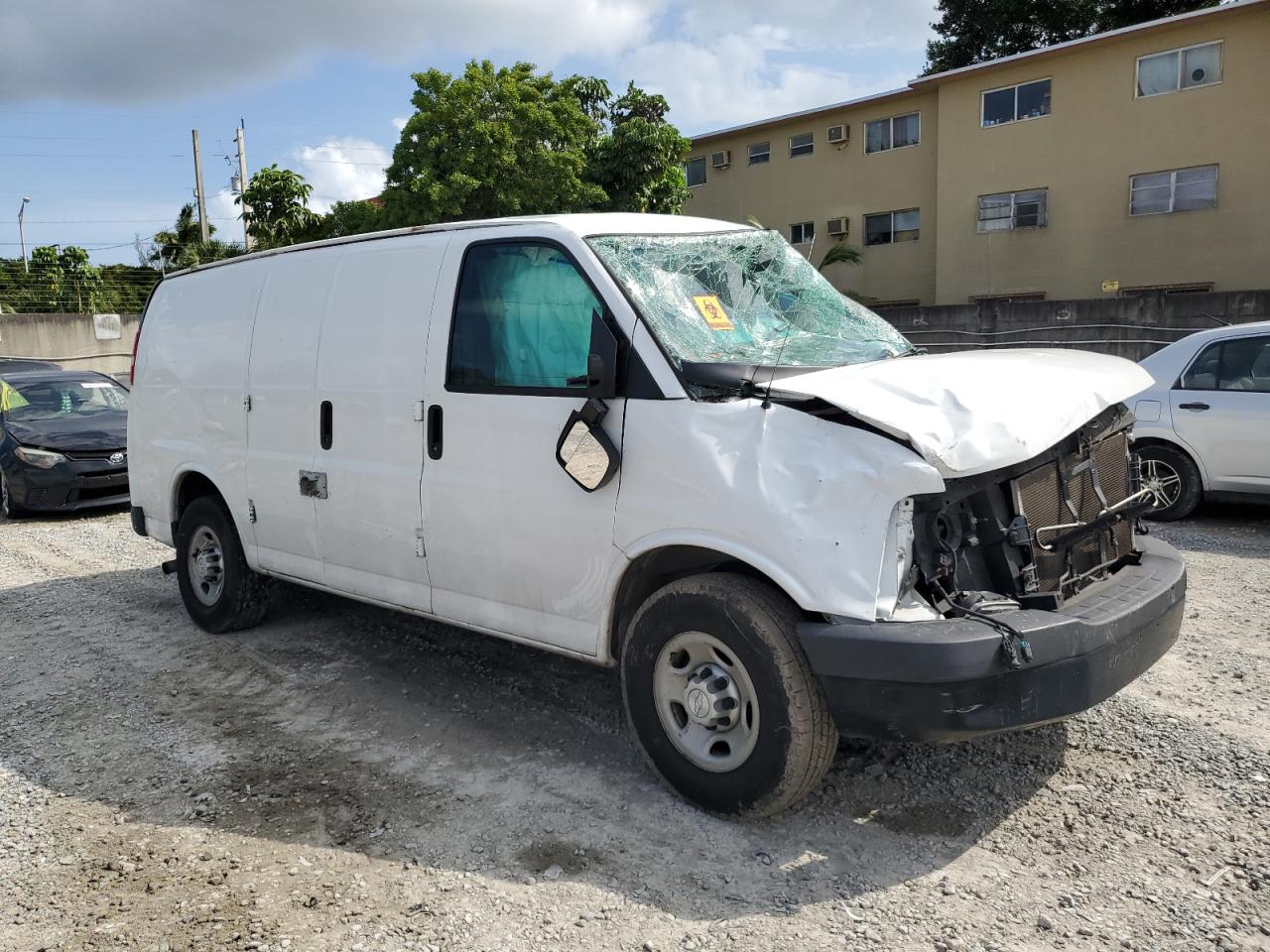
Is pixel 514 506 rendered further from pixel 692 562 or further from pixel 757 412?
pixel 757 412

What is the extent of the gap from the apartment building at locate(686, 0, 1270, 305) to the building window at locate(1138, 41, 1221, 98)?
2cm

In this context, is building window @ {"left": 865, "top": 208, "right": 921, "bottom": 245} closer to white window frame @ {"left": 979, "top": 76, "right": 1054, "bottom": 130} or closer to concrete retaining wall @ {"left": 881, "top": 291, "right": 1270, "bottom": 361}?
white window frame @ {"left": 979, "top": 76, "right": 1054, "bottom": 130}

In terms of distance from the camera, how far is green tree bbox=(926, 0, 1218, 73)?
32312 mm

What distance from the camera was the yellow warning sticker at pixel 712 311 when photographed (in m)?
3.96

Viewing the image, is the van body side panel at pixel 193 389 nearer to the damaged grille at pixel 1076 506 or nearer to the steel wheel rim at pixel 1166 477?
the damaged grille at pixel 1076 506

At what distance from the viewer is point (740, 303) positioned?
13.7 feet

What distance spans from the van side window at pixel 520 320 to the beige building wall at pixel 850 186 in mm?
25819

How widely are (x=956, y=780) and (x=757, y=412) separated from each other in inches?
64.6

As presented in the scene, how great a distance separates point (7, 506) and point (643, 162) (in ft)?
62.6

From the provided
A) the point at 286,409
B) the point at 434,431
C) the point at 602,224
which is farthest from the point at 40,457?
the point at 602,224

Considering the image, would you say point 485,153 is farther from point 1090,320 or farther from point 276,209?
point 1090,320

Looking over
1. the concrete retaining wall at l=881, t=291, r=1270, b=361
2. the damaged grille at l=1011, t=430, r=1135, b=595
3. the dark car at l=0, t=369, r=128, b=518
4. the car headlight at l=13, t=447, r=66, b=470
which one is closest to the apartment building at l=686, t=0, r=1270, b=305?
the concrete retaining wall at l=881, t=291, r=1270, b=361

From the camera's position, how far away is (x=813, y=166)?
1248 inches

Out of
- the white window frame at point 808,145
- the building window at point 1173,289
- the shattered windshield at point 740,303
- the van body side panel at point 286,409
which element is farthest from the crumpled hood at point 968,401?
the white window frame at point 808,145
